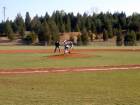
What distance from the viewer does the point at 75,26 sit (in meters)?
172

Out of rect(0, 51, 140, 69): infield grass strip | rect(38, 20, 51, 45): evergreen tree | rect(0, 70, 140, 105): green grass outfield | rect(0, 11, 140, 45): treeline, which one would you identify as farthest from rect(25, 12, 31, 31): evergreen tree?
rect(0, 70, 140, 105): green grass outfield

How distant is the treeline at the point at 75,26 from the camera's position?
126044mm

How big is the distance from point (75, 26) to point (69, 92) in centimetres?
15704

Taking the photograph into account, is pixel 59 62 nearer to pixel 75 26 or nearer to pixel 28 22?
pixel 75 26

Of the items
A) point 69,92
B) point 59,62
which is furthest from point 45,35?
point 69,92

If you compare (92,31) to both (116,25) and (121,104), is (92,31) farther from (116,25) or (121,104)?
(121,104)

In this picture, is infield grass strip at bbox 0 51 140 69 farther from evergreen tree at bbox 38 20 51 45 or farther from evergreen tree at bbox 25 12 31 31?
evergreen tree at bbox 25 12 31 31

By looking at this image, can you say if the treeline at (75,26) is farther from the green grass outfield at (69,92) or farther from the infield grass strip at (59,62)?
the green grass outfield at (69,92)

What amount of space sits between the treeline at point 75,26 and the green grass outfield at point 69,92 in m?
91.8

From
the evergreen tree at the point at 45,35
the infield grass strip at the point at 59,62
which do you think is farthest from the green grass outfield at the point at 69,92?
the evergreen tree at the point at 45,35

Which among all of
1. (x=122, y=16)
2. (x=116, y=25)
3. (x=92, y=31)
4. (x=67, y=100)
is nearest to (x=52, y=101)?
(x=67, y=100)

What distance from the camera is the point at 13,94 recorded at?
599 inches

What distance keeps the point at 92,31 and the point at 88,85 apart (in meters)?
A: 142

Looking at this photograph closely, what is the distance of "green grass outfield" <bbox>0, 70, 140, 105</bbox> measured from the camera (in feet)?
44.4
